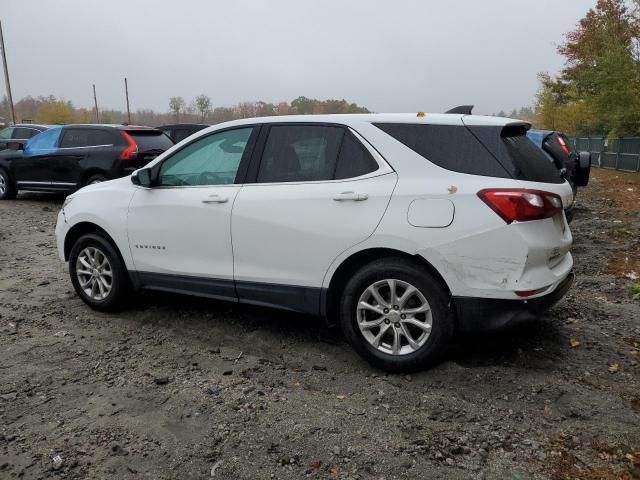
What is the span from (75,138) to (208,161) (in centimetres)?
820

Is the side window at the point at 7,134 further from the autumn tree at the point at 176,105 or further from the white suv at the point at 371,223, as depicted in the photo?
the autumn tree at the point at 176,105

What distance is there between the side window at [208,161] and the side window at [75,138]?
752 cm

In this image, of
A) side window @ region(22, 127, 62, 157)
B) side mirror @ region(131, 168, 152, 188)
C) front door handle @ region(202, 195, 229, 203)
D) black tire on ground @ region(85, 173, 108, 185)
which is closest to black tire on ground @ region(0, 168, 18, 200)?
side window @ region(22, 127, 62, 157)

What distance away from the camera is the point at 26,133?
56.7 feet

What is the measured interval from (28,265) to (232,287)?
3.94 metres

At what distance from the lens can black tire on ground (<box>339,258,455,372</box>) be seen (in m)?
3.47

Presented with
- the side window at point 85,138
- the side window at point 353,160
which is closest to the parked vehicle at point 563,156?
the side window at point 353,160

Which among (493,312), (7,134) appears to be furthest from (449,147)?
(7,134)

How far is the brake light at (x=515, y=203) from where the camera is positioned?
3283 mm

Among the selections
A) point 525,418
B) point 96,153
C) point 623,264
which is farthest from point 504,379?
point 96,153

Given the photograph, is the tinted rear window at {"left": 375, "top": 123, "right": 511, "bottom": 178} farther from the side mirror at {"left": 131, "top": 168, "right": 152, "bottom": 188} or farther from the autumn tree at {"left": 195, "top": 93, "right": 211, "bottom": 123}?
the autumn tree at {"left": 195, "top": 93, "right": 211, "bottom": 123}

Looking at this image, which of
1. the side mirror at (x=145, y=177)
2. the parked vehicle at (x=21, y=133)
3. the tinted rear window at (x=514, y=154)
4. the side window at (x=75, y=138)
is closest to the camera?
the tinted rear window at (x=514, y=154)

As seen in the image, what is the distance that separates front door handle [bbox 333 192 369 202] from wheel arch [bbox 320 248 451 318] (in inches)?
13.3

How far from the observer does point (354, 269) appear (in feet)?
12.5
